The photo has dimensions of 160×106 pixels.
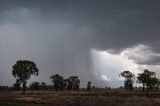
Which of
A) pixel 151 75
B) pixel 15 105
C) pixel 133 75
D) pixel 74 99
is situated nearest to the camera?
pixel 15 105

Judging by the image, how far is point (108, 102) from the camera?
211 feet

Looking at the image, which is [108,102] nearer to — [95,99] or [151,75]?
[95,99]

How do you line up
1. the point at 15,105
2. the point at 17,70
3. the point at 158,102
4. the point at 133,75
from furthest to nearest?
the point at 133,75
the point at 17,70
the point at 158,102
the point at 15,105

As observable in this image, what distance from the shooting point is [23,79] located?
126375 mm

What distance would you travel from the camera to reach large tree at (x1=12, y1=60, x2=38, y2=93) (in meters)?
124

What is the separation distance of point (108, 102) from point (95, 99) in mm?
3657

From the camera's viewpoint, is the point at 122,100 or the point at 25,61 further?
the point at 25,61

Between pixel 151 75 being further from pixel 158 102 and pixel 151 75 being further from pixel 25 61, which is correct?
pixel 158 102

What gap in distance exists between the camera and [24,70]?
124 metres

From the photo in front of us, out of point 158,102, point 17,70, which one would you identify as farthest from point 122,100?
point 17,70

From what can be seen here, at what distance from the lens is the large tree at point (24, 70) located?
124319 millimetres

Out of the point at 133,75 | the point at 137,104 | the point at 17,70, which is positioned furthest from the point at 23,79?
the point at 133,75

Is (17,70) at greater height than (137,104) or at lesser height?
greater

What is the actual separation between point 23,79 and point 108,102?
227 ft
